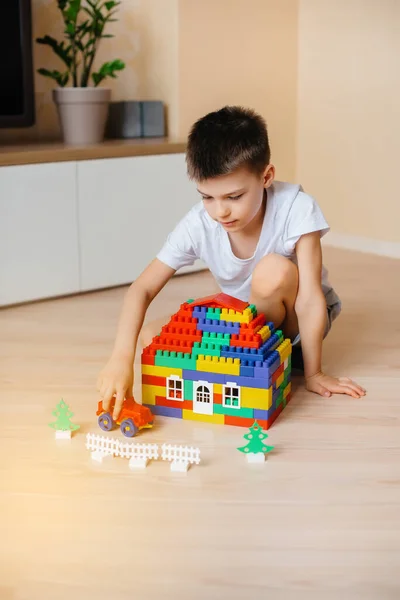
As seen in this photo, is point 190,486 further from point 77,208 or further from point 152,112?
point 152,112

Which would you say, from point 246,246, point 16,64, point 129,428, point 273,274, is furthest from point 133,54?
point 129,428

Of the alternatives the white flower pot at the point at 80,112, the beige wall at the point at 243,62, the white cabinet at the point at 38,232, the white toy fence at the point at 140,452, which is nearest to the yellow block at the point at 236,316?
the white toy fence at the point at 140,452

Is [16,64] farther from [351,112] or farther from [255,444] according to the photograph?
[255,444]

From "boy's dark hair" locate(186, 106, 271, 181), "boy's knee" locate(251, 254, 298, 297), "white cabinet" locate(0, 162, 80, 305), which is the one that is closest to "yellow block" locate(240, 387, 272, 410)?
"boy's knee" locate(251, 254, 298, 297)

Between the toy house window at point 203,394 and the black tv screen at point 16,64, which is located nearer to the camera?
the toy house window at point 203,394

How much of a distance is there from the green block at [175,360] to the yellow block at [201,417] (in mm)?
88

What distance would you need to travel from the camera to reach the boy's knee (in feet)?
4.78

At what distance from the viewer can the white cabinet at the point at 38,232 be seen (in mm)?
2109

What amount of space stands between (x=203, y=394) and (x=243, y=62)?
5.32 ft

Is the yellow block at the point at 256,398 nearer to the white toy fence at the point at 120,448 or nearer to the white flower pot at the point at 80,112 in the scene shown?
the white toy fence at the point at 120,448

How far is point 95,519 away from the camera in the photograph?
108 cm

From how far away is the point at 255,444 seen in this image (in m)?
1.26

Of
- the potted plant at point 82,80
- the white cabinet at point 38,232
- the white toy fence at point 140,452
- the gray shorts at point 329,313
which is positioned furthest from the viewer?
the potted plant at point 82,80

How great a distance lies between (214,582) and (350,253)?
193 cm
